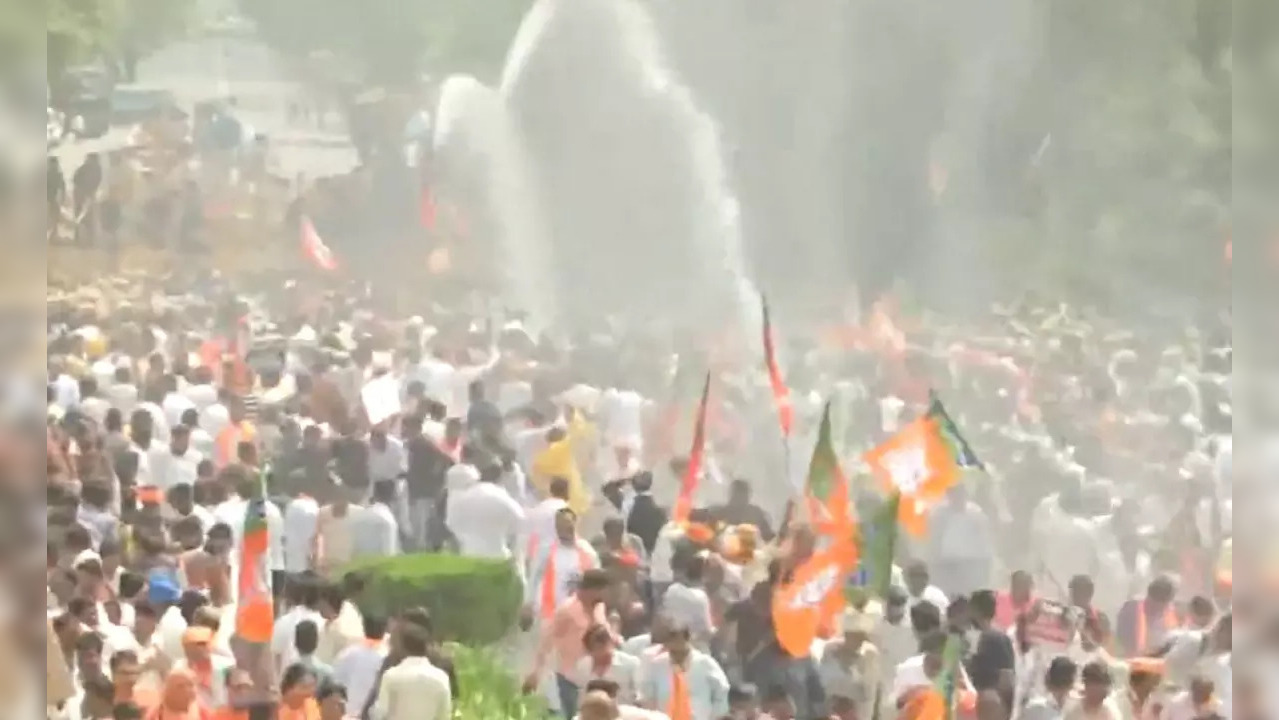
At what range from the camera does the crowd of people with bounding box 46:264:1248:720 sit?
3920 millimetres

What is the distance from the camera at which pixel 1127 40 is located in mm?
4184

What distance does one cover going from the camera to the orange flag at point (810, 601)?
4055mm

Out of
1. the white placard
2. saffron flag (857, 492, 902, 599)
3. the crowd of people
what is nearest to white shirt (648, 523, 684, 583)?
the crowd of people

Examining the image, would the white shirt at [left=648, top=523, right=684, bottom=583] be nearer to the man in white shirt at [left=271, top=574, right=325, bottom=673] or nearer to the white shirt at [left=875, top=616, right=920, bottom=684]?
the white shirt at [left=875, top=616, right=920, bottom=684]

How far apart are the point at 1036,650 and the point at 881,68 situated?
1.70 metres

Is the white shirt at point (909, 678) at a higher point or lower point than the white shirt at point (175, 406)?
lower

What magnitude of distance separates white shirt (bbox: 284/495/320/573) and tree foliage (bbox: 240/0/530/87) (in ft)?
4.05

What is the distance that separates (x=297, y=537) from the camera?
4.07 m

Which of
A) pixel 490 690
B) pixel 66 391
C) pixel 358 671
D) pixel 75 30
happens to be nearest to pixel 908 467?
pixel 490 690

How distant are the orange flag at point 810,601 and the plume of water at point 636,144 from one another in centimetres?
73

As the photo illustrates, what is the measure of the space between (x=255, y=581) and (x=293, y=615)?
149 mm

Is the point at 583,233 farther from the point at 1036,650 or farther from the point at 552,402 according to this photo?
the point at 1036,650

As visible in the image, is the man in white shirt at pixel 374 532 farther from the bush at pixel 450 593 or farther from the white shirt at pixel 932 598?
the white shirt at pixel 932 598

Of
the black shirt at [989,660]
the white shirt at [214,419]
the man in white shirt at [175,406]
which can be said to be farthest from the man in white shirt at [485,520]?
the black shirt at [989,660]
